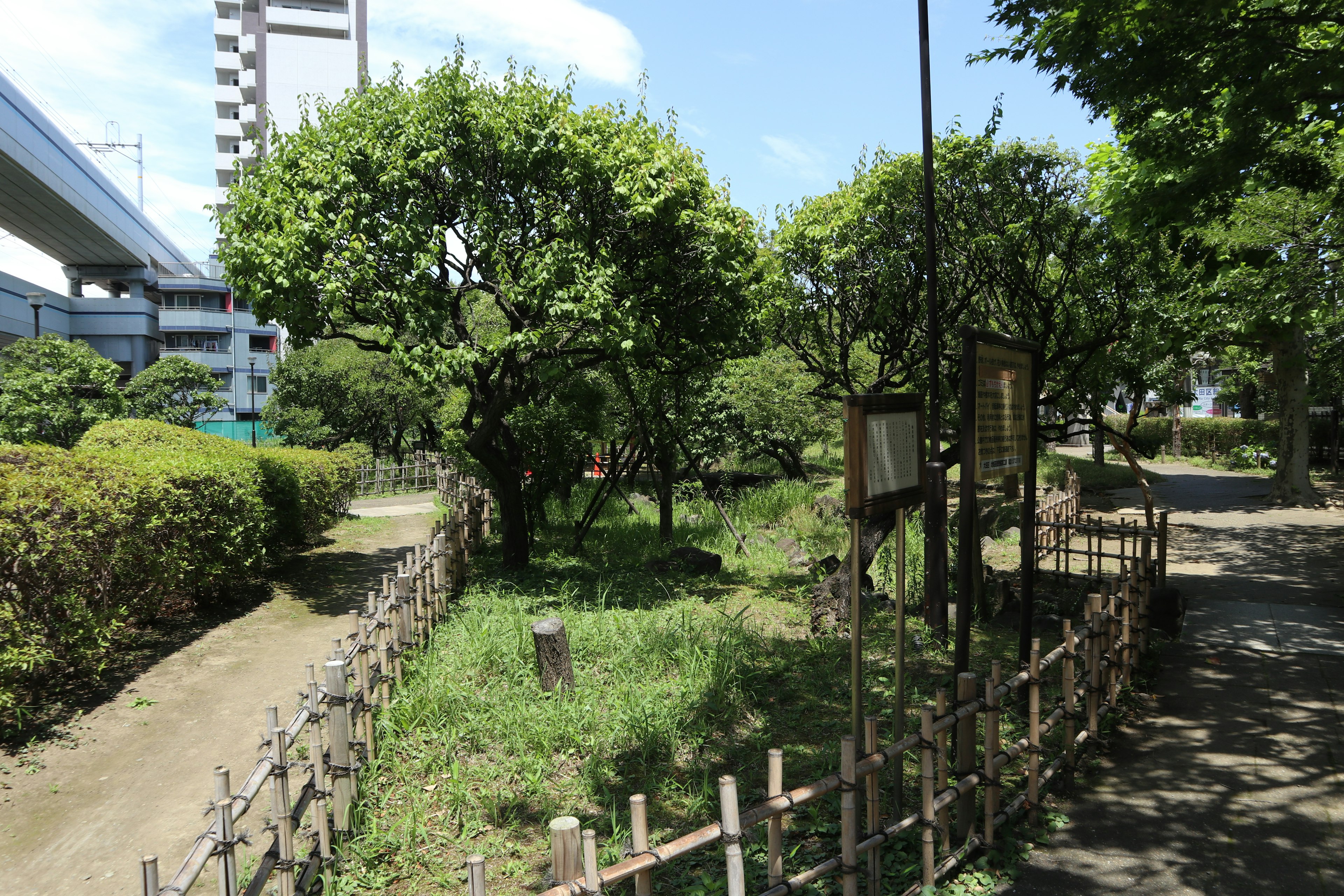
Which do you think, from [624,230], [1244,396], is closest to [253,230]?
[624,230]

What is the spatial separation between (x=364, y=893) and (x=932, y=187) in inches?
274

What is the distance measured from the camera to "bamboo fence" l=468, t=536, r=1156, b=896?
2852 millimetres

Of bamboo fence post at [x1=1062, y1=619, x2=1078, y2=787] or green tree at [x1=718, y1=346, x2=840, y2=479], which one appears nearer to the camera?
bamboo fence post at [x1=1062, y1=619, x2=1078, y2=787]

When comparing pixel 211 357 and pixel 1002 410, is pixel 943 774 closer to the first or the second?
pixel 1002 410

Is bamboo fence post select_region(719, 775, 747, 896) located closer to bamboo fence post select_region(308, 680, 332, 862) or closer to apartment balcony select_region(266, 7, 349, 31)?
bamboo fence post select_region(308, 680, 332, 862)

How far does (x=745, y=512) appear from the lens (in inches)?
629

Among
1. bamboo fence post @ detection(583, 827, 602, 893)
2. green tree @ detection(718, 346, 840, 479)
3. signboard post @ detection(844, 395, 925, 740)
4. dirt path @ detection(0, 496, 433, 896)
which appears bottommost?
dirt path @ detection(0, 496, 433, 896)

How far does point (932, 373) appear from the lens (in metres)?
7.62

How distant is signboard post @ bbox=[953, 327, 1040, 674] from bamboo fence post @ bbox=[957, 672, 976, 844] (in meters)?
0.46

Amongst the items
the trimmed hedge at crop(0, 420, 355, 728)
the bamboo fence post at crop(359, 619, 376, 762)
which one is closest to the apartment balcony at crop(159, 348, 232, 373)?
the trimmed hedge at crop(0, 420, 355, 728)

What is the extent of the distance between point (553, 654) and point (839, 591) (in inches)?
140

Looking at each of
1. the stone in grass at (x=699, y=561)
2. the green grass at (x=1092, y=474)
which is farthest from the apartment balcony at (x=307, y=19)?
the stone in grass at (x=699, y=561)

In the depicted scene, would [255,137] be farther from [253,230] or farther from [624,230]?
[624,230]

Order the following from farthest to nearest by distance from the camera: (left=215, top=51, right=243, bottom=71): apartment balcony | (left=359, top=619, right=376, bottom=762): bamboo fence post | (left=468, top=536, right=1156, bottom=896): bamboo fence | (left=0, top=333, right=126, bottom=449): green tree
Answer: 1. (left=215, top=51, right=243, bottom=71): apartment balcony
2. (left=0, top=333, right=126, bottom=449): green tree
3. (left=359, top=619, right=376, bottom=762): bamboo fence post
4. (left=468, top=536, right=1156, bottom=896): bamboo fence
